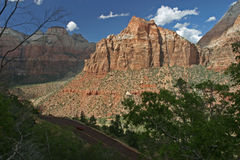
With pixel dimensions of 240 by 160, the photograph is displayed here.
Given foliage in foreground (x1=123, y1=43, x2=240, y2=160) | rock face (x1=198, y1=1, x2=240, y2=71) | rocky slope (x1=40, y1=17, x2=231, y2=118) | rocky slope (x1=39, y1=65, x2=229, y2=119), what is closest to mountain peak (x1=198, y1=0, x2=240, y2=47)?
rock face (x1=198, y1=1, x2=240, y2=71)

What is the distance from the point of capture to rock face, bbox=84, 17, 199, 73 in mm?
88625

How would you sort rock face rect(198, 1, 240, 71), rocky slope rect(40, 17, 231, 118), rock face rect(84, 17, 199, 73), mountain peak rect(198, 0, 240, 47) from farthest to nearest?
mountain peak rect(198, 0, 240, 47) → rock face rect(84, 17, 199, 73) → rock face rect(198, 1, 240, 71) → rocky slope rect(40, 17, 231, 118)

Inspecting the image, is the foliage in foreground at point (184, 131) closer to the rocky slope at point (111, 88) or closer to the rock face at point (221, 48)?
the rocky slope at point (111, 88)

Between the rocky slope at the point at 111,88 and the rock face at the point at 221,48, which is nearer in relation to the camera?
the rocky slope at the point at 111,88

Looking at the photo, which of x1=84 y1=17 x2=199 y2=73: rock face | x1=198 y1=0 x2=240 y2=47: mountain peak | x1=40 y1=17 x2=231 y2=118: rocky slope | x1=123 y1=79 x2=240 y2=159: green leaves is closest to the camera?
x1=123 y1=79 x2=240 y2=159: green leaves

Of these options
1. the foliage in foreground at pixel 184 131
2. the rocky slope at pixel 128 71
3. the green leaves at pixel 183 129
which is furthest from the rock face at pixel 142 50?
the foliage in foreground at pixel 184 131

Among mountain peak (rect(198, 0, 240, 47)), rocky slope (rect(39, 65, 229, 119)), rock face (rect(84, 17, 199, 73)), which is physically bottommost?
rocky slope (rect(39, 65, 229, 119))

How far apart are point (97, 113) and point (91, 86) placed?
19091 millimetres

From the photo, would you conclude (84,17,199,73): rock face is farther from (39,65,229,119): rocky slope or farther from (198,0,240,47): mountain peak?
(198,0,240,47): mountain peak

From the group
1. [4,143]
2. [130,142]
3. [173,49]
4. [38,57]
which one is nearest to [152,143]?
[4,143]

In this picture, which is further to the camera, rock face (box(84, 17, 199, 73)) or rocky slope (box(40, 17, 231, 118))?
rock face (box(84, 17, 199, 73))

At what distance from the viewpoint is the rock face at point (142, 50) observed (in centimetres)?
8862

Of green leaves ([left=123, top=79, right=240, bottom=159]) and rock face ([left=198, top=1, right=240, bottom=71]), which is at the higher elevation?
rock face ([left=198, top=1, right=240, bottom=71])

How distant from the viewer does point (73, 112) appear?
229ft
